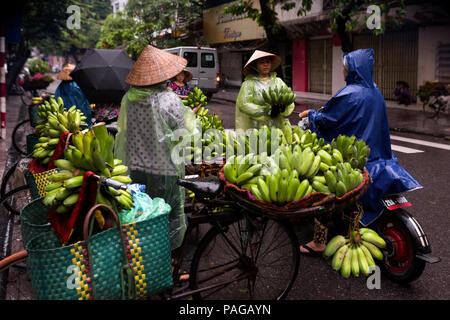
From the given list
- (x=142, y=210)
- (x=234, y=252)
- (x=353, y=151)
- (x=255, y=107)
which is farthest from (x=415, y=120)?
(x=142, y=210)

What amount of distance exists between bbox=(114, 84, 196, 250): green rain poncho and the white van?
16353mm

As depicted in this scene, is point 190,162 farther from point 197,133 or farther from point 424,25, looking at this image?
point 424,25

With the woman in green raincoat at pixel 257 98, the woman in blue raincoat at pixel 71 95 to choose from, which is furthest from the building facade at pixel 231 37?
the woman in green raincoat at pixel 257 98

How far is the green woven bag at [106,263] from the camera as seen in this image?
7.98 feet

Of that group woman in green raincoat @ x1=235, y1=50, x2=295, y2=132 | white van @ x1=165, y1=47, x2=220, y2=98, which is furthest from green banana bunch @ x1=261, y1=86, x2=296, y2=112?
white van @ x1=165, y1=47, x2=220, y2=98

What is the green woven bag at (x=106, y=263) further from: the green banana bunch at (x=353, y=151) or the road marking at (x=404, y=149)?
the road marking at (x=404, y=149)

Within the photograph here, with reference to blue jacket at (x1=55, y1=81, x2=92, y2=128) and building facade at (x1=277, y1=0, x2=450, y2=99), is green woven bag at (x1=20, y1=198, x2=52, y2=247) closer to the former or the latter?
blue jacket at (x1=55, y1=81, x2=92, y2=128)

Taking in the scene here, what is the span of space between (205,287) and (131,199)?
82cm

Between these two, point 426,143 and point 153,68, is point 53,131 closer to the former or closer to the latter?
point 153,68

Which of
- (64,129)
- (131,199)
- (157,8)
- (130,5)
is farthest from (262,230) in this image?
(130,5)

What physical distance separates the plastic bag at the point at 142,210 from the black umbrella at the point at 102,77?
3625 millimetres

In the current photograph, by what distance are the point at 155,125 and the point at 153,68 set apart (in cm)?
50

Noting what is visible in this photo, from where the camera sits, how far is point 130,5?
107ft

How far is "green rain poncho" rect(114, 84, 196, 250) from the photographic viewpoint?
3.92 metres
